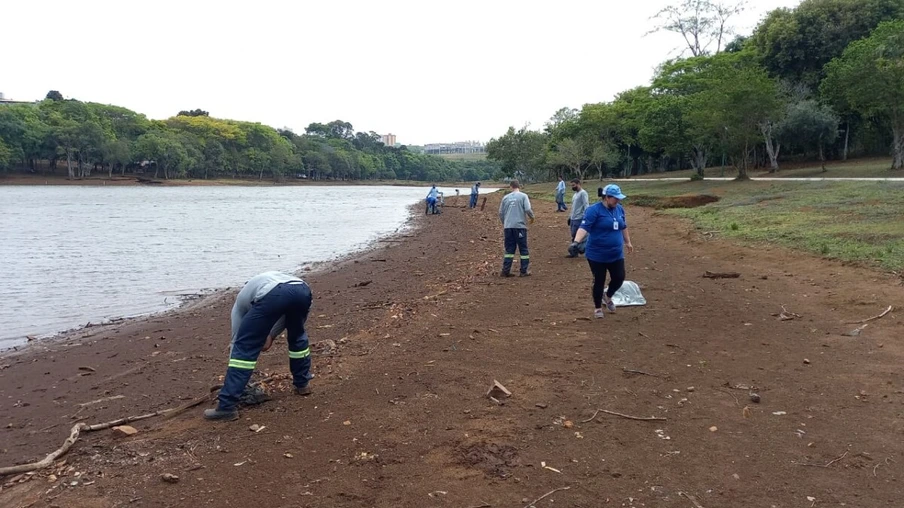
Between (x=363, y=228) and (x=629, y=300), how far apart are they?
23042 millimetres

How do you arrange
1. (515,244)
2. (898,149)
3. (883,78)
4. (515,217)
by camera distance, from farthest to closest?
(898,149) < (883,78) < (515,244) < (515,217)

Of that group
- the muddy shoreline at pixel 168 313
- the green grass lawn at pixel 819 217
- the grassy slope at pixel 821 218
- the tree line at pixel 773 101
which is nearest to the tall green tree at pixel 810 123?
the tree line at pixel 773 101

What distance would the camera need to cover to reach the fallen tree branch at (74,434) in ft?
14.3

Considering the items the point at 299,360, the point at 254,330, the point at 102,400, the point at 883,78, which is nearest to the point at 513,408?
the point at 299,360

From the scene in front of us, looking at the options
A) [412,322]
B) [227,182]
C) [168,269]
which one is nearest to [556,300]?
[412,322]

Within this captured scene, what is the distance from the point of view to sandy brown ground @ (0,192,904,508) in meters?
3.85

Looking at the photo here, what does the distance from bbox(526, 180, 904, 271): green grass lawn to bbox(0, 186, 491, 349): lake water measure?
1152 centimetres

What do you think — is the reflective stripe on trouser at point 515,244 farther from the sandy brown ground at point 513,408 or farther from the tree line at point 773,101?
the tree line at point 773,101

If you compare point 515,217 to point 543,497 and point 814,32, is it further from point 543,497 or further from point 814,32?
point 814,32

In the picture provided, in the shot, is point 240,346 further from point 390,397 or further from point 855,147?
point 855,147

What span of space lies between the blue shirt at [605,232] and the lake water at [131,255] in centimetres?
795

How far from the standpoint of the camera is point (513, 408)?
5.00 metres

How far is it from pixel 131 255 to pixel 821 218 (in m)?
18.8

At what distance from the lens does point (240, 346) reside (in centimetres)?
512
